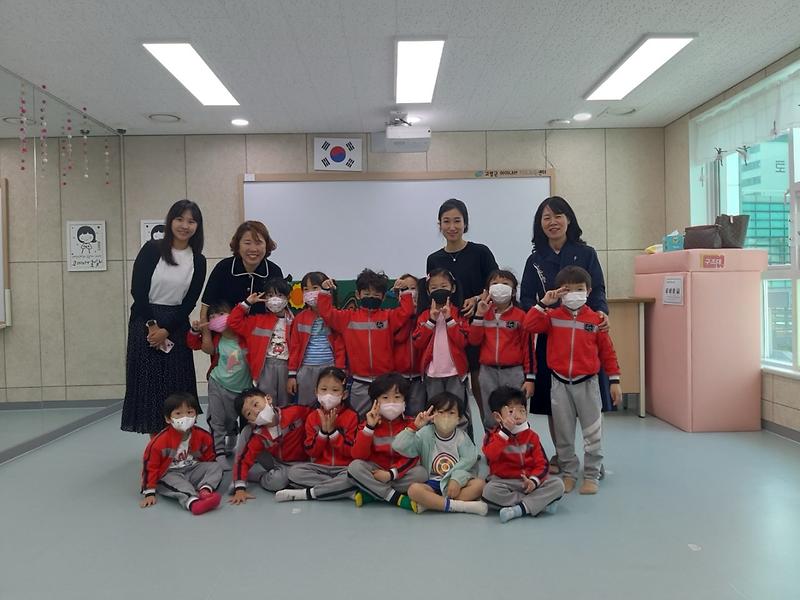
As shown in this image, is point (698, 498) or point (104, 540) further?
point (698, 498)

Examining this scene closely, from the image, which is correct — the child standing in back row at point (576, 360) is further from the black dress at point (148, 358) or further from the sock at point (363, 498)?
the black dress at point (148, 358)

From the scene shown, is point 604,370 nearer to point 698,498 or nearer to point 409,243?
point 698,498

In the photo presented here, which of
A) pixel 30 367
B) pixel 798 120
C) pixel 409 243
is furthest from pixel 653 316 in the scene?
pixel 30 367

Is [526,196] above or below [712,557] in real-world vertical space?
above

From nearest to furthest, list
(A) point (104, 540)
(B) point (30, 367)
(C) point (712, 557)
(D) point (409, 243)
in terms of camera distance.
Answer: (C) point (712, 557)
(A) point (104, 540)
(B) point (30, 367)
(D) point (409, 243)

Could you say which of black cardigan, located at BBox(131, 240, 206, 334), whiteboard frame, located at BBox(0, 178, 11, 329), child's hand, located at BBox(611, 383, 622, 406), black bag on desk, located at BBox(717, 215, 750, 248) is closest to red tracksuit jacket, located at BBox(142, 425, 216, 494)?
black cardigan, located at BBox(131, 240, 206, 334)

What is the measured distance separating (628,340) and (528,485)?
2549mm

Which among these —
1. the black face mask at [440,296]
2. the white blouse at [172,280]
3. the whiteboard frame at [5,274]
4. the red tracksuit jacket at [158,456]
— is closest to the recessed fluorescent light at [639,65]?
the black face mask at [440,296]

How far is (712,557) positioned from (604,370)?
A: 103 cm

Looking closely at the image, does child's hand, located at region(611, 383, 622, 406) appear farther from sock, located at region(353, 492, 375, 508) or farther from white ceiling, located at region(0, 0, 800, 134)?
white ceiling, located at region(0, 0, 800, 134)

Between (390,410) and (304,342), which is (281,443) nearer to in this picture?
(304,342)

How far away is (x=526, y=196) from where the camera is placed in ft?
18.2

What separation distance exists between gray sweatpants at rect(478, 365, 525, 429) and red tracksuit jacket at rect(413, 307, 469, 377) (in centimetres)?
11

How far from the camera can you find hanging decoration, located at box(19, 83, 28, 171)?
4160 mm
